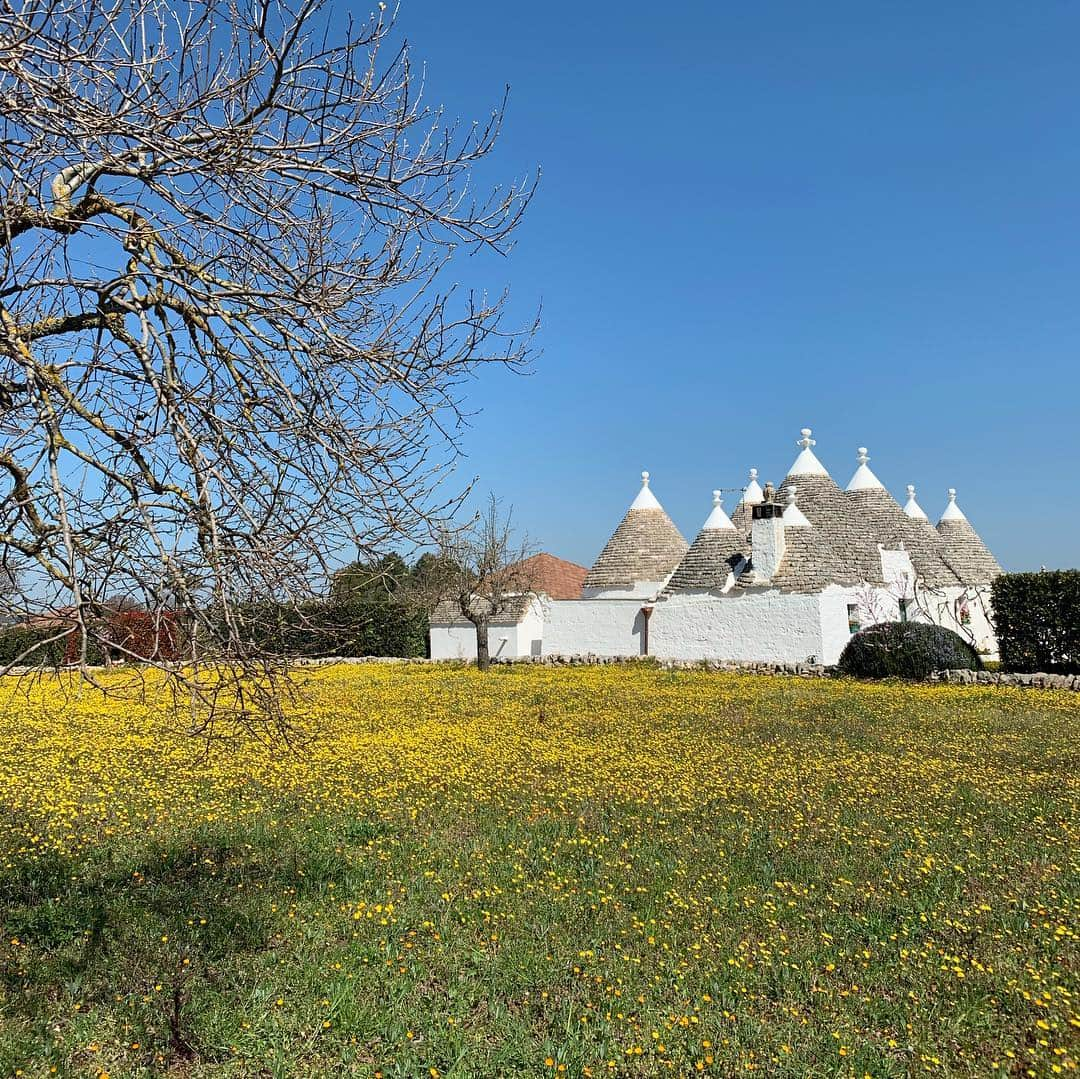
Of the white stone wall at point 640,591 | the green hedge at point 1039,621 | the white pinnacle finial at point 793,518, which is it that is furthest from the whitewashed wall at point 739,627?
the green hedge at point 1039,621

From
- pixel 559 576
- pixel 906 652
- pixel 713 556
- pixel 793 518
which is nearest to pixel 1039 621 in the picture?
pixel 906 652

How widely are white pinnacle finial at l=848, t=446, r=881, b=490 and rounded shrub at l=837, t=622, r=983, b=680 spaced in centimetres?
1026

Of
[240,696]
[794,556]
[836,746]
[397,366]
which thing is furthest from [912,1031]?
[794,556]

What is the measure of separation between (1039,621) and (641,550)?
43.1 ft

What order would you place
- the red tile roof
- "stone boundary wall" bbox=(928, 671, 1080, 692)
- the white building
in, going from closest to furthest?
"stone boundary wall" bbox=(928, 671, 1080, 692)
the white building
the red tile roof

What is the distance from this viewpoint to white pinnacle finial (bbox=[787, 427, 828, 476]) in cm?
2950

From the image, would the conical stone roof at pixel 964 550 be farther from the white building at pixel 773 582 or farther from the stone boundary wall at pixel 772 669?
the stone boundary wall at pixel 772 669

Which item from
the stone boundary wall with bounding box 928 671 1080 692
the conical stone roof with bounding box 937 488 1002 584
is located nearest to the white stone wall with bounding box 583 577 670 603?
the conical stone roof with bounding box 937 488 1002 584

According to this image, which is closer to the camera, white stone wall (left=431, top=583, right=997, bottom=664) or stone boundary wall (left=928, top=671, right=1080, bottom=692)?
stone boundary wall (left=928, top=671, right=1080, bottom=692)

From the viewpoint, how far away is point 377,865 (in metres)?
6.50

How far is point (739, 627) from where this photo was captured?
987 inches

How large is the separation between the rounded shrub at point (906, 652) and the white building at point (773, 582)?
131 inches

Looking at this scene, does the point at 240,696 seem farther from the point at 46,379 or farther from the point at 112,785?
the point at 112,785

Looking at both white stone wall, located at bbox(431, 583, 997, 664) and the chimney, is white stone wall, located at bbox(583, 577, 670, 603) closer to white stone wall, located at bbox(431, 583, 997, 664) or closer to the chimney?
white stone wall, located at bbox(431, 583, 997, 664)
